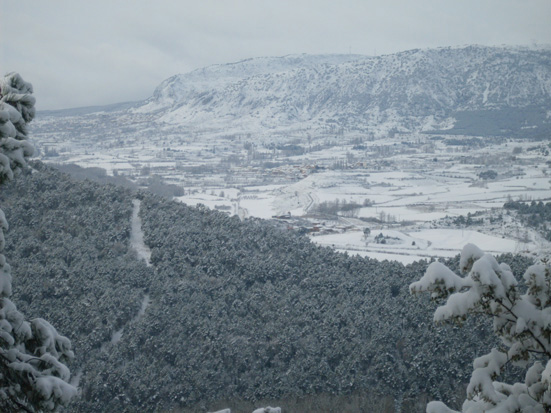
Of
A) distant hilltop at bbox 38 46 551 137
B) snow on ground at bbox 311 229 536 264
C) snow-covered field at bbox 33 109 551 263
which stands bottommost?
snow on ground at bbox 311 229 536 264

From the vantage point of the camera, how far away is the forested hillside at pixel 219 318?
1352 centimetres

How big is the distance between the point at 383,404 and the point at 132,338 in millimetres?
6598

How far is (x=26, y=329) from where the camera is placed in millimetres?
3496

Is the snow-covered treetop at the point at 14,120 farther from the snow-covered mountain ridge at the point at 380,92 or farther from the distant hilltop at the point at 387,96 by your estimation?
the snow-covered mountain ridge at the point at 380,92

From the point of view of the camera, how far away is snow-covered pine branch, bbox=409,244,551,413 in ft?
10.2

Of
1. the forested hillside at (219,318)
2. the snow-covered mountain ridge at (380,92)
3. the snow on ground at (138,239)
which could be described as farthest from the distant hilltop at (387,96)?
the forested hillside at (219,318)

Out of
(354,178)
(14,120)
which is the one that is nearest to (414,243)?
(14,120)

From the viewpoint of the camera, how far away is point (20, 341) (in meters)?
3.52

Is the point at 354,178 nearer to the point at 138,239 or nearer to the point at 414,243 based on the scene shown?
the point at 414,243

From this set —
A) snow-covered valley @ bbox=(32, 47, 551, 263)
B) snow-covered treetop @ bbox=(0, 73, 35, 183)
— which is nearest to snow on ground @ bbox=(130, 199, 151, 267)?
snow-covered valley @ bbox=(32, 47, 551, 263)

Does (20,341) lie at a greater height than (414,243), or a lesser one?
greater

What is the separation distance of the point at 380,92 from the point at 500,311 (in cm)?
10381

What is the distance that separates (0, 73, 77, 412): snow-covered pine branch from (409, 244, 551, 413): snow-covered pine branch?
2.25 metres

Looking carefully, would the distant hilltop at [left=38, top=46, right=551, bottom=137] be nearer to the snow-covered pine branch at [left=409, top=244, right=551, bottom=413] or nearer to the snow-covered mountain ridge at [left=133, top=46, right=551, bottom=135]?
the snow-covered mountain ridge at [left=133, top=46, right=551, bottom=135]
